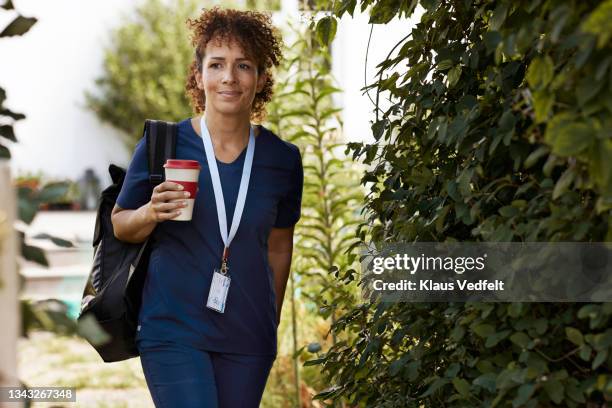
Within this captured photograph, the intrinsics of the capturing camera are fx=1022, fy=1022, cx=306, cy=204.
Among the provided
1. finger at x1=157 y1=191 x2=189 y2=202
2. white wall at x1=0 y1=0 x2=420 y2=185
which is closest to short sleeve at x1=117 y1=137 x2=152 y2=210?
finger at x1=157 y1=191 x2=189 y2=202

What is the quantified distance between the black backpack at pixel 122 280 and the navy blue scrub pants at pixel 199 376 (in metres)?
0.09

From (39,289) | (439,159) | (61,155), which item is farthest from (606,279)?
(61,155)

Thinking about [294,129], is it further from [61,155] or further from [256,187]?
[61,155]

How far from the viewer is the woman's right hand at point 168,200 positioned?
279cm

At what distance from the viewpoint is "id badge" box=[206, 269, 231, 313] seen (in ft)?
9.83

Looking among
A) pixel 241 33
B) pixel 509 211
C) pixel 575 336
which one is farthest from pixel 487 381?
pixel 241 33

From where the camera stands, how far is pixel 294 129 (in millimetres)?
5535

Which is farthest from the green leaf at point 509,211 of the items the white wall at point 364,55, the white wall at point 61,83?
the white wall at point 61,83

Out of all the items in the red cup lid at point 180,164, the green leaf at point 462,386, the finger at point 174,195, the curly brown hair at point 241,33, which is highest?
the curly brown hair at point 241,33

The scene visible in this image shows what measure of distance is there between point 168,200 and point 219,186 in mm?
301

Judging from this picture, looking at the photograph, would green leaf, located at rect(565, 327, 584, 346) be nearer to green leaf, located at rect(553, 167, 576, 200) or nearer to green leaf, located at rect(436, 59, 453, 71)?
green leaf, located at rect(553, 167, 576, 200)

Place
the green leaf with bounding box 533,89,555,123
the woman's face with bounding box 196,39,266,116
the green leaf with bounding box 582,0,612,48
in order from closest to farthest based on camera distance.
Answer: the green leaf with bounding box 582,0,612,48, the green leaf with bounding box 533,89,555,123, the woman's face with bounding box 196,39,266,116

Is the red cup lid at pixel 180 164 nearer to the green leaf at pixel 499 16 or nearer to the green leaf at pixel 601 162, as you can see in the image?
the green leaf at pixel 499 16

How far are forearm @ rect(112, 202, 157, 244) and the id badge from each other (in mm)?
241
